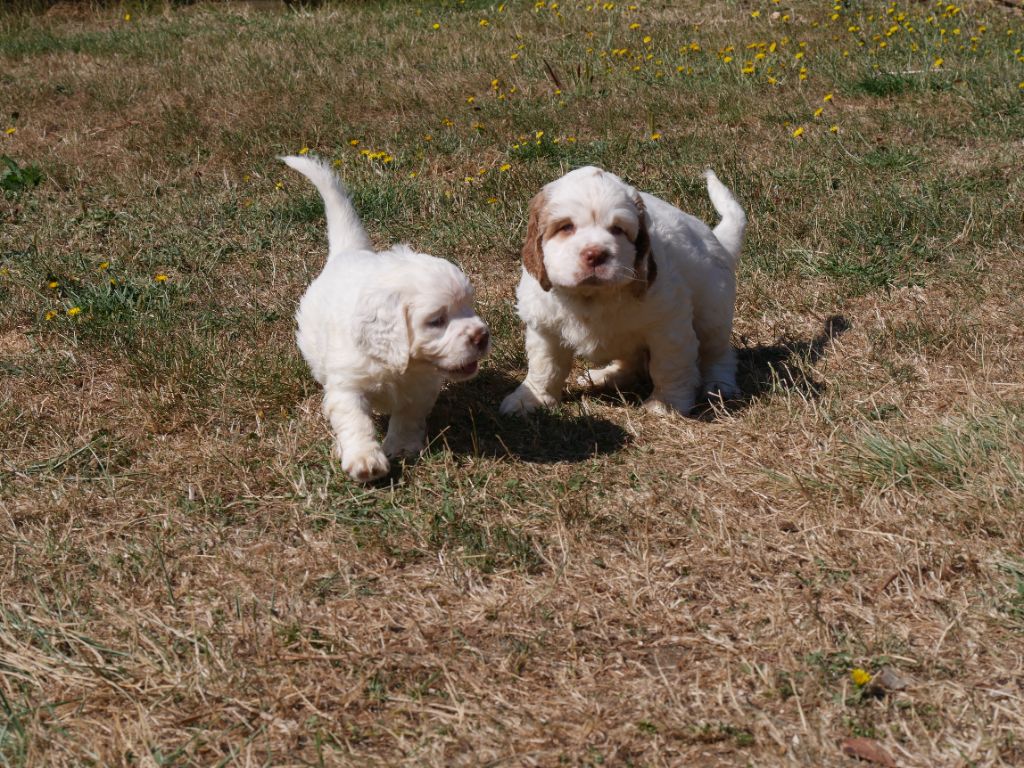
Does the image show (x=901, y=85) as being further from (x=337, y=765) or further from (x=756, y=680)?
(x=337, y=765)

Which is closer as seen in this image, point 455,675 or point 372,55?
point 455,675

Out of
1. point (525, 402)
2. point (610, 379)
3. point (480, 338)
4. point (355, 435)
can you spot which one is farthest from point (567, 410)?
point (355, 435)

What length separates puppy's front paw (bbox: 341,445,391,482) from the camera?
3.46 m

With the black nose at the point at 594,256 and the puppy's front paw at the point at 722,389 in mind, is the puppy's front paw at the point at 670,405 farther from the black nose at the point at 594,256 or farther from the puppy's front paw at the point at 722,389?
the black nose at the point at 594,256

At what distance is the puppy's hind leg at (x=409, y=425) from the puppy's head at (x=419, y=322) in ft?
0.93

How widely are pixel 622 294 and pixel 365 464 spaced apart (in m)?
1.02

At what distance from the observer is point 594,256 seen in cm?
347

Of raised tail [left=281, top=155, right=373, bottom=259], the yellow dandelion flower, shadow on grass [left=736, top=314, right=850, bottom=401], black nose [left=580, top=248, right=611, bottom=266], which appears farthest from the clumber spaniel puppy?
the yellow dandelion flower

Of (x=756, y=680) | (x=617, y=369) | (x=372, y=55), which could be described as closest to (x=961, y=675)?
(x=756, y=680)

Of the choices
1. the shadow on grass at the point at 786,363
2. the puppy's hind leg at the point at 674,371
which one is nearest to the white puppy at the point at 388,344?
the puppy's hind leg at the point at 674,371

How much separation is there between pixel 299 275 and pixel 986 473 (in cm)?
318

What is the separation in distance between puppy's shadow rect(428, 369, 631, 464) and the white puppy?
0.18 metres

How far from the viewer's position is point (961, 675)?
253 cm

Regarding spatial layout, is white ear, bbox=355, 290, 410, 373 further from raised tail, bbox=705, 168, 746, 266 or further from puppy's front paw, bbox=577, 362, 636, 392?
raised tail, bbox=705, 168, 746, 266
